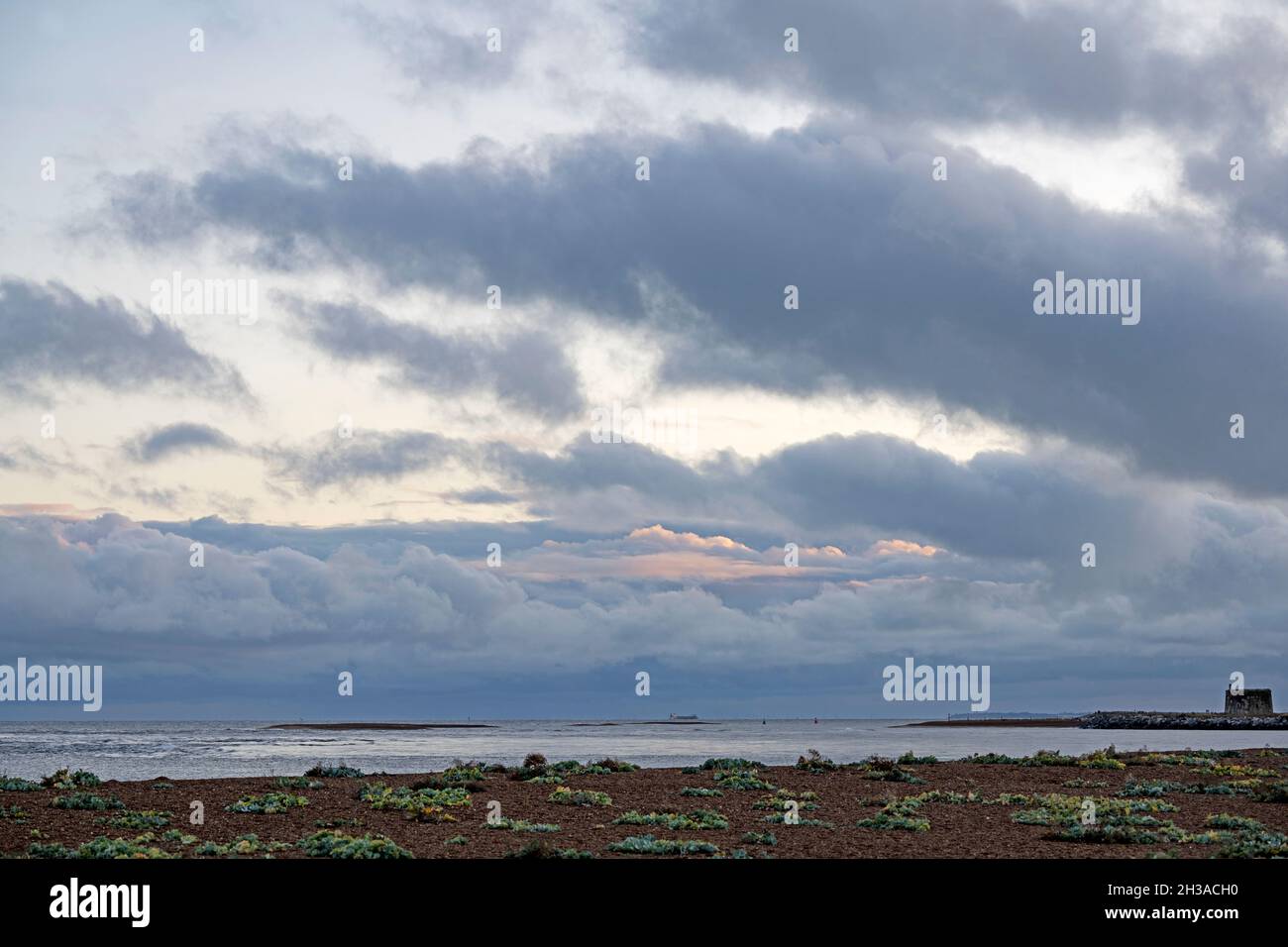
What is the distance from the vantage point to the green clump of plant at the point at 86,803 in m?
26.4

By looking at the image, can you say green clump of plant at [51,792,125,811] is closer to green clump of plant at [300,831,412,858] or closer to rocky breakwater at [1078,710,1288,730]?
green clump of plant at [300,831,412,858]

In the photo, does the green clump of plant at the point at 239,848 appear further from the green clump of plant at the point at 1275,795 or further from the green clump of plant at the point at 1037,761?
the green clump of plant at the point at 1037,761

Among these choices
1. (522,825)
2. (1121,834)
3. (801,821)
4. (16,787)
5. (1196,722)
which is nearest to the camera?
(1121,834)

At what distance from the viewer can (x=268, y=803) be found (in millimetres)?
26609

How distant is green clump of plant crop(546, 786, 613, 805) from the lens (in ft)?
94.2

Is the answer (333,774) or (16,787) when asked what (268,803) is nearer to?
(16,787)

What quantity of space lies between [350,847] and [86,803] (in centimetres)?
1036

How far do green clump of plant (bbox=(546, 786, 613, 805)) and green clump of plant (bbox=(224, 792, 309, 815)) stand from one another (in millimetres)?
6061

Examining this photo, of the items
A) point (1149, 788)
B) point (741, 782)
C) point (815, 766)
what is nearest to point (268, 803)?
point (741, 782)

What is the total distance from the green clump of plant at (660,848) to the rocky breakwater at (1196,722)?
513ft
